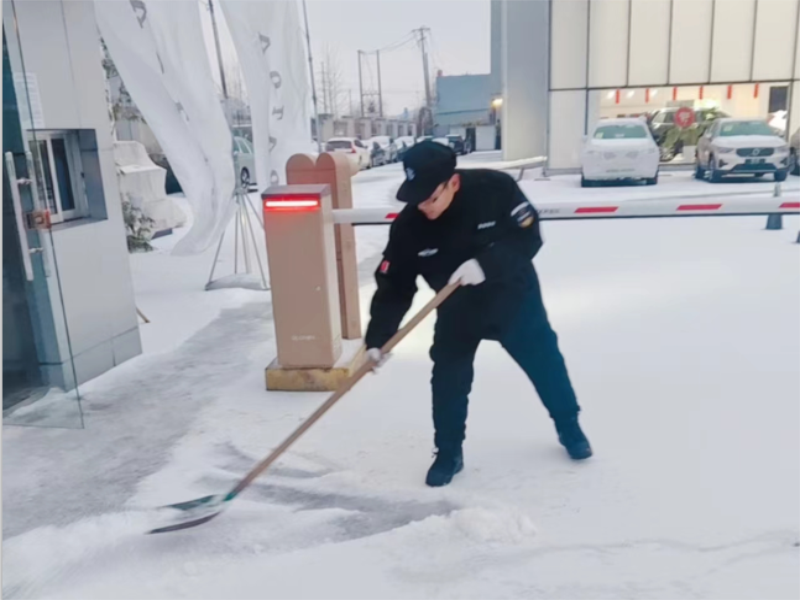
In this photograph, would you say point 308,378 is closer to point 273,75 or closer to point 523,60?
point 273,75

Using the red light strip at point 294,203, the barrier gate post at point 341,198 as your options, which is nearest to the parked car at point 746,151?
the barrier gate post at point 341,198

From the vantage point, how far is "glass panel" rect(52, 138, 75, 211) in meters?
4.81

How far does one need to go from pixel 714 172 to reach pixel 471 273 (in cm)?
1431

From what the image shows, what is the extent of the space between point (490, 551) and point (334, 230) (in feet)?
8.52

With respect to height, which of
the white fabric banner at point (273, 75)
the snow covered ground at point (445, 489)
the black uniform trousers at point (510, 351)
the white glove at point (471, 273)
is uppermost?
the white fabric banner at point (273, 75)

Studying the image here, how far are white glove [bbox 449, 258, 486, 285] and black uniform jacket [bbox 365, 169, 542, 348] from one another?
0.03 m

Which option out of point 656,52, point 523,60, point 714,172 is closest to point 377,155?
point 523,60

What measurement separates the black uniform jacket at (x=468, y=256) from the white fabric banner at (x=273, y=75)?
3.66m

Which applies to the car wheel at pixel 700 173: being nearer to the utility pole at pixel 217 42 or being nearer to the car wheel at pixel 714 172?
the car wheel at pixel 714 172

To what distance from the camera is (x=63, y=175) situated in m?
4.90

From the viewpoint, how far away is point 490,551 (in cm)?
275

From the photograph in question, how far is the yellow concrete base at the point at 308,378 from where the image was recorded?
444 cm

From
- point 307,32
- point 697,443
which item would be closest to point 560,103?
point 307,32

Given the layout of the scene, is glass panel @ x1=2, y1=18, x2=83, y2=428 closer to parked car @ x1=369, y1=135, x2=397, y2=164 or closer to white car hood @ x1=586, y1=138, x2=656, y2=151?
white car hood @ x1=586, y1=138, x2=656, y2=151
